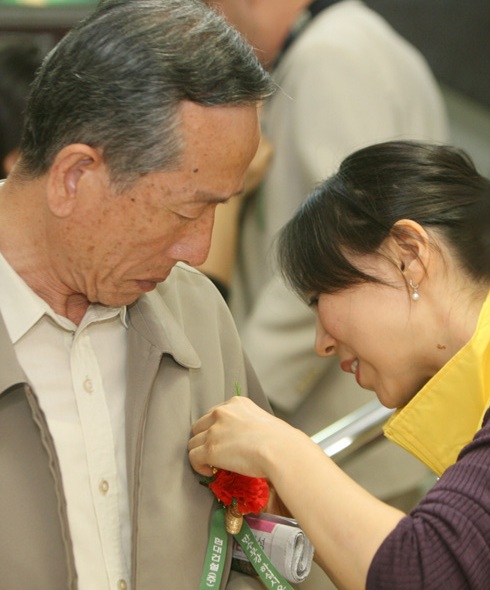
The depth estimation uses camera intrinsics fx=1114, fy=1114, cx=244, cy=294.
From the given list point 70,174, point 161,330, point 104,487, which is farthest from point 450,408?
point 70,174

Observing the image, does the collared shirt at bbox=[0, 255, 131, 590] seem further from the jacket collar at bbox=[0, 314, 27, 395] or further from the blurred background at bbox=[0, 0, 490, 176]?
Answer: the blurred background at bbox=[0, 0, 490, 176]

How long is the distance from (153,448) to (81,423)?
15 cm

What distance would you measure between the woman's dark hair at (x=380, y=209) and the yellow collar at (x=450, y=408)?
150 mm

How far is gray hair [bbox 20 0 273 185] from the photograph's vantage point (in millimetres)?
1806

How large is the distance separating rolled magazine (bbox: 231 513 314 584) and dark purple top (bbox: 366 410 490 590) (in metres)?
0.24

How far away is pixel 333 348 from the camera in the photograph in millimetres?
2307

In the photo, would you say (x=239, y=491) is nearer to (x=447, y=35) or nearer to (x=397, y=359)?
(x=397, y=359)

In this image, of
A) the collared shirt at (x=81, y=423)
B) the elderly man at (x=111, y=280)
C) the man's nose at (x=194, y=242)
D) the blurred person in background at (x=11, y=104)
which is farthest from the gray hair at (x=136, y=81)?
the blurred person in background at (x=11, y=104)

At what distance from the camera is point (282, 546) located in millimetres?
1999

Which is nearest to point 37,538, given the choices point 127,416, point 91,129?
point 127,416

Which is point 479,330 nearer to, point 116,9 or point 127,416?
point 127,416

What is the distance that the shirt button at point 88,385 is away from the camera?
1936mm

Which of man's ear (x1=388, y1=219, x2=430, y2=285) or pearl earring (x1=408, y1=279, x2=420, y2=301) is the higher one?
man's ear (x1=388, y1=219, x2=430, y2=285)

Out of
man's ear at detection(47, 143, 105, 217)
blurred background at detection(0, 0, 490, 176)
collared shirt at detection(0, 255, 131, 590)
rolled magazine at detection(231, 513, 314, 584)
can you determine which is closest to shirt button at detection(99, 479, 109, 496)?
collared shirt at detection(0, 255, 131, 590)
